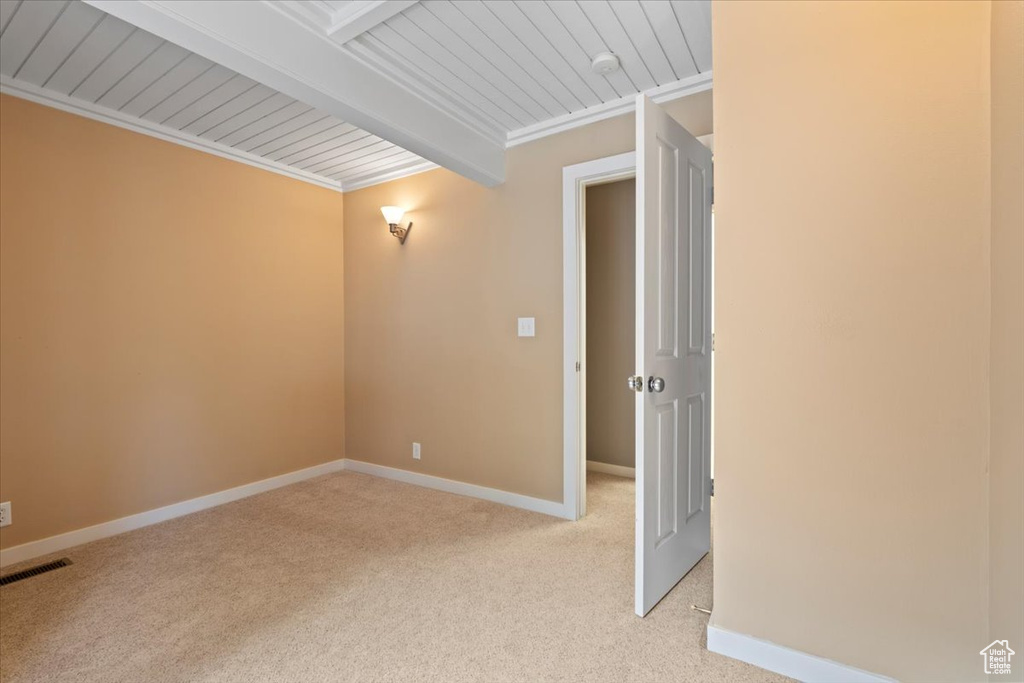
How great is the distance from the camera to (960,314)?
1297 millimetres

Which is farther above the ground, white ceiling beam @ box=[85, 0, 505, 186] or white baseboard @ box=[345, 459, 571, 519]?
white ceiling beam @ box=[85, 0, 505, 186]

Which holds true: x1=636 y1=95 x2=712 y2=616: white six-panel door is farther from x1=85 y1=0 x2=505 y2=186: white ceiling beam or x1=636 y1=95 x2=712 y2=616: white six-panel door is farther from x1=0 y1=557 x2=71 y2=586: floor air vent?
x1=0 y1=557 x2=71 y2=586: floor air vent

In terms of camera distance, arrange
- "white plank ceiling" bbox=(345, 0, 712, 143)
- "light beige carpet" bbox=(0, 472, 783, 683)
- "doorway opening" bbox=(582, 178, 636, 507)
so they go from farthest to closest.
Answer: "doorway opening" bbox=(582, 178, 636, 507) < "white plank ceiling" bbox=(345, 0, 712, 143) < "light beige carpet" bbox=(0, 472, 783, 683)

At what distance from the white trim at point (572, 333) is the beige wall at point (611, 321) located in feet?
3.46

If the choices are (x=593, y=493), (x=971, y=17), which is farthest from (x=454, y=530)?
(x=971, y=17)

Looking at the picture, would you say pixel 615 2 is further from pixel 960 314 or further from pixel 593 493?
pixel 593 493

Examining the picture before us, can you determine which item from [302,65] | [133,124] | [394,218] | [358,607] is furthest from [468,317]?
[133,124]

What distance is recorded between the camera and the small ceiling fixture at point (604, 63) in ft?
7.28

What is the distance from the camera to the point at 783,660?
154 cm

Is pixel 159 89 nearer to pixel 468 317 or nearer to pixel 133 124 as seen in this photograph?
pixel 133 124

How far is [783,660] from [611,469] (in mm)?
2434

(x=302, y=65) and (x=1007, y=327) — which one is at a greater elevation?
(x=302, y=65)

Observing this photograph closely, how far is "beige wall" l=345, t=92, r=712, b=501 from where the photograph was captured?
9.86 ft

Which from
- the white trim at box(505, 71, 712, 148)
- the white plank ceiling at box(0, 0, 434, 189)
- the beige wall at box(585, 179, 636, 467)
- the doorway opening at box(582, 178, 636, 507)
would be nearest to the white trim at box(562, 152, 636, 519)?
the white trim at box(505, 71, 712, 148)
